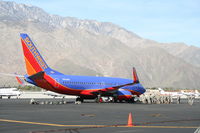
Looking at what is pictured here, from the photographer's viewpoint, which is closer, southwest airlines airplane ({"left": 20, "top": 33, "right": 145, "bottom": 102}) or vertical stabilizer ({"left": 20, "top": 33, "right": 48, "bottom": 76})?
vertical stabilizer ({"left": 20, "top": 33, "right": 48, "bottom": 76})

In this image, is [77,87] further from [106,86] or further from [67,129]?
[67,129]

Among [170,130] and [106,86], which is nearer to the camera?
[170,130]

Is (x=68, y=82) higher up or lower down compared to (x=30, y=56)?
lower down

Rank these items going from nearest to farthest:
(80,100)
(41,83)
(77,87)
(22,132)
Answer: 1. (22,132)
2. (41,83)
3. (77,87)
4. (80,100)

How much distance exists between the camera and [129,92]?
6600 centimetres

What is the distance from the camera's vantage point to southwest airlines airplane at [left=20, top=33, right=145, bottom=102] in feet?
180

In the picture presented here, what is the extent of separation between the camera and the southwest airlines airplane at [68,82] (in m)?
55.0

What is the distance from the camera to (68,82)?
5834 cm

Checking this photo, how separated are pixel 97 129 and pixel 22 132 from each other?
433 centimetres

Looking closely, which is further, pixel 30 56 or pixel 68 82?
pixel 68 82

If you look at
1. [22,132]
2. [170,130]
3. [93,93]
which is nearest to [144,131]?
[170,130]

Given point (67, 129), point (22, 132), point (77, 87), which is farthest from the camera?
point (77, 87)

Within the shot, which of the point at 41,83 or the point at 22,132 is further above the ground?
the point at 41,83

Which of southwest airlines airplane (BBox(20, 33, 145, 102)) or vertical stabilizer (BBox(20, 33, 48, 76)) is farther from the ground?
vertical stabilizer (BBox(20, 33, 48, 76))
